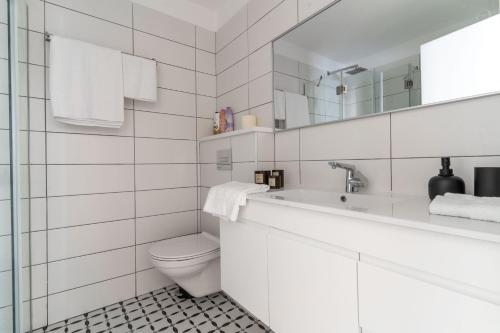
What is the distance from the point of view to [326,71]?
1.37 m

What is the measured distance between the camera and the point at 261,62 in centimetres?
173

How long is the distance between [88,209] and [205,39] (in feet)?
5.31

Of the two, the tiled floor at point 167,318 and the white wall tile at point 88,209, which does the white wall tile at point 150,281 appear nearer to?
the tiled floor at point 167,318

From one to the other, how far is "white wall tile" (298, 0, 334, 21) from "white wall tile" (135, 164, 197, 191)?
1327 millimetres

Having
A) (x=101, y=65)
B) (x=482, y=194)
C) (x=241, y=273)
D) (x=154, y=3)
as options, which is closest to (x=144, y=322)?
(x=241, y=273)

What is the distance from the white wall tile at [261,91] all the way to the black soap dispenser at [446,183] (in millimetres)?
1063

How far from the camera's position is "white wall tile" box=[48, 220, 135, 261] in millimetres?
1513

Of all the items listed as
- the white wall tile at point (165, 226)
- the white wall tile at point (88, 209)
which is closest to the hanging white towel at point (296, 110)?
the white wall tile at point (165, 226)

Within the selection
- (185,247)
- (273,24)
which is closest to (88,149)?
(185,247)

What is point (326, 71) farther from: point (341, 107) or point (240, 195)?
point (240, 195)

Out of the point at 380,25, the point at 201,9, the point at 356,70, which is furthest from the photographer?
the point at 201,9

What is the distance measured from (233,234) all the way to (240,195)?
235mm

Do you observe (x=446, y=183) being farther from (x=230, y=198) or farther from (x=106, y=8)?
(x=106, y=8)

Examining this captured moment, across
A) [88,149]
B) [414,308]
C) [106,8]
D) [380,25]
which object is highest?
[106,8]
